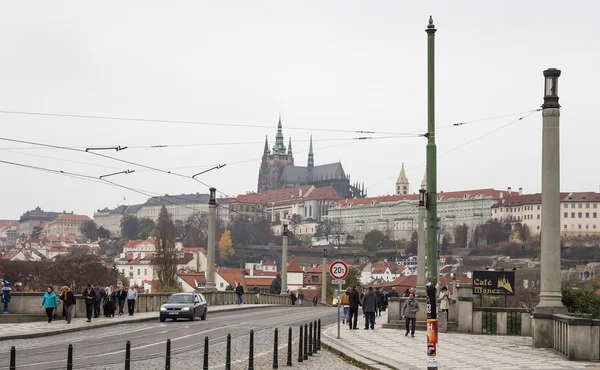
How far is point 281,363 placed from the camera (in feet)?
79.0

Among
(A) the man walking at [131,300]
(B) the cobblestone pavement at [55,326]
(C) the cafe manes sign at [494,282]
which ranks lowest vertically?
(B) the cobblestone pavement at [55,326]

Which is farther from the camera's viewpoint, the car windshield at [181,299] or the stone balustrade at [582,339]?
the car windshield at [181,299]

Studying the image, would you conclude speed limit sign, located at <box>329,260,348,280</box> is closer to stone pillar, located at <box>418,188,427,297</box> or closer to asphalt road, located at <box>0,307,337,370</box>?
asphalt road, located at <box>0,307,337,370</box>

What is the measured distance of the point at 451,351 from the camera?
28.2 metres

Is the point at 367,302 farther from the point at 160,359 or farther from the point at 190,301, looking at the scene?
the point at 160,359

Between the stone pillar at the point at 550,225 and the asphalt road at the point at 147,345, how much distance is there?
6.82m

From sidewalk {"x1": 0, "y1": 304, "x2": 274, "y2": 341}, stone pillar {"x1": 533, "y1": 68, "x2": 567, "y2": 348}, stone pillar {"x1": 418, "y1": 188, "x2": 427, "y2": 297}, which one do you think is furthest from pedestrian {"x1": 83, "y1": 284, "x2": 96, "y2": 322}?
stone pillar {"x1": 533, "y1": 68, "x2": 567, "y2": 348}

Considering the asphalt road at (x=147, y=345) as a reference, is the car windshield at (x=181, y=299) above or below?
above

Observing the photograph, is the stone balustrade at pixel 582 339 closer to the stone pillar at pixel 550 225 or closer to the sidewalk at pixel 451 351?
the sidewalk at pixel 451 351

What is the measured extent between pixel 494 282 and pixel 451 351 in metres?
10.5

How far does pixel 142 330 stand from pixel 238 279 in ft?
523

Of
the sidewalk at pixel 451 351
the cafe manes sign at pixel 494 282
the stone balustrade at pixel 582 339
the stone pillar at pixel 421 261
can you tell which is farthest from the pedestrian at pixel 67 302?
the stone balustrade at pixel 582 339

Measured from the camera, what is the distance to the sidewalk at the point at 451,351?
2361cm

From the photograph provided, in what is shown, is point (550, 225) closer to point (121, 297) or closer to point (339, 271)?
point (339, 271)
